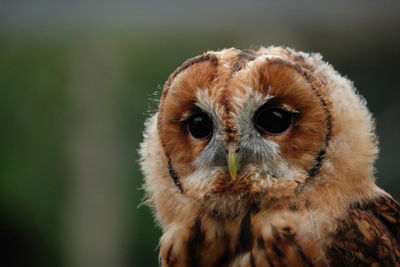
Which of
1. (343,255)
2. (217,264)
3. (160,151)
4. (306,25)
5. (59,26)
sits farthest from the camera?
(59,26)

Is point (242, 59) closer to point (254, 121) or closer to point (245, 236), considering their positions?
point (254, 121)

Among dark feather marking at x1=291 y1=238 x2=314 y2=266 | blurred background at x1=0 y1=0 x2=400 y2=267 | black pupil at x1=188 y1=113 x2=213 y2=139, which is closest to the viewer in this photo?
dark feather marking at x1=291 y1=238 x2=314 y2=266

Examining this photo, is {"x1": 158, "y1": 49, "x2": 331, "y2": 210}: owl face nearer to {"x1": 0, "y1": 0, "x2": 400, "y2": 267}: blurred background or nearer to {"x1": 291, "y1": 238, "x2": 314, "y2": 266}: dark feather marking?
{"x1": 291, "y1": 238, "x2": 314, "y2": 266}: dark feather marking

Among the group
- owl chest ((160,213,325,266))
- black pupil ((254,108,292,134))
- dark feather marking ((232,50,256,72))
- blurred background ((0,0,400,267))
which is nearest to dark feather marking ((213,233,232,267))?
owl chest ((160,213,325,266))

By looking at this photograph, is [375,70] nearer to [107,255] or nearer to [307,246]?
[107,255]

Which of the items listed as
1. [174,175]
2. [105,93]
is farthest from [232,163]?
[105,93]

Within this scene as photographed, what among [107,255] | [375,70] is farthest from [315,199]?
[107,255]

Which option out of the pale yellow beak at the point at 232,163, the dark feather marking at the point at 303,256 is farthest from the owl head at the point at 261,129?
the dark feather marking at the point at 303,256
